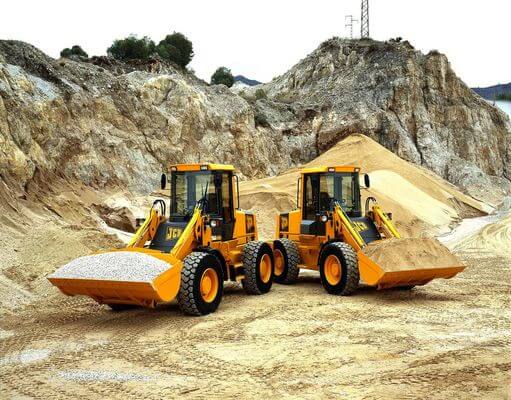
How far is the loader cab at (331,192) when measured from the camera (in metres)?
12.4

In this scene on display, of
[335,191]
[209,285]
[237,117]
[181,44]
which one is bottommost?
[209,285]

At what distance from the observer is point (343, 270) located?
10.8 m

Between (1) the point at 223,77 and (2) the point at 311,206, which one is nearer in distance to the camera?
(2) the point at 311,206

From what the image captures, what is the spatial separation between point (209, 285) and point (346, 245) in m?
2.88

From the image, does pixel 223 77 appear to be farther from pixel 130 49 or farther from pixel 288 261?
pixel 288 261

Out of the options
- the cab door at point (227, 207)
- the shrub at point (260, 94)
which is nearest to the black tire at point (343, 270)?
the cab door at point (227, 207)

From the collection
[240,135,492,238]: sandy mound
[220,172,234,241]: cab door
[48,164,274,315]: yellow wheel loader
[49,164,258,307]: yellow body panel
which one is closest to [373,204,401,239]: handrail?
[48,164,274,315]: yellow wheel loader

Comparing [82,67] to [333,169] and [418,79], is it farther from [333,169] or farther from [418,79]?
[418,79]

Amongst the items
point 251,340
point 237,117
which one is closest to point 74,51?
point 237,117

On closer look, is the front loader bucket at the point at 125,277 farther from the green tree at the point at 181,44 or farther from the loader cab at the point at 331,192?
the green tree at the point at 181,44

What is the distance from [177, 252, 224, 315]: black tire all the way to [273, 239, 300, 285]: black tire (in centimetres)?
343

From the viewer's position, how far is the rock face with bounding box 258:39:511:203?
36.9 metres

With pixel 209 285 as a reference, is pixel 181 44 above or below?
above

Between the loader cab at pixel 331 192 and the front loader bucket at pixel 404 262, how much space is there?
1.83 metres
